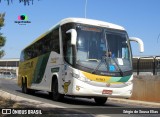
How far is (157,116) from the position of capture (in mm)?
12266

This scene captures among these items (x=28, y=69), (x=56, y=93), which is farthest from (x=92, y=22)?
(x=28, y=69)

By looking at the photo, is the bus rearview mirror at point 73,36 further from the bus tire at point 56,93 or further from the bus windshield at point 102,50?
the bus tire at point 56,93

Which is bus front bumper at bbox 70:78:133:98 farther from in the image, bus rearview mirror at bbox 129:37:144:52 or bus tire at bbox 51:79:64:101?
bus rearview mirror at bbox 129:37:144:52

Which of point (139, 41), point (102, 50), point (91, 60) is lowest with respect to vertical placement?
point (91, 60)

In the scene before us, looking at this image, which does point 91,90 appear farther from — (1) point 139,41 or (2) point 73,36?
(1) point 139,41

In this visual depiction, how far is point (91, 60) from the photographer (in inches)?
640

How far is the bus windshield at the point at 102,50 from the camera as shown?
640 inches

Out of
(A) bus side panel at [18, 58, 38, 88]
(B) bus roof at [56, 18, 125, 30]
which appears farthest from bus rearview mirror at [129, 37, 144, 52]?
(A) bus side panel at [18, 58, 38, 88]

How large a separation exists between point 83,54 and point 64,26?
1889 mm

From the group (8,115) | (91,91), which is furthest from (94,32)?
(8,115)

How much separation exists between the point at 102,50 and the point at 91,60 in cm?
72

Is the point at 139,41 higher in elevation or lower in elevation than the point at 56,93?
higher

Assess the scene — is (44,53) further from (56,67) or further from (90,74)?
(90,74)

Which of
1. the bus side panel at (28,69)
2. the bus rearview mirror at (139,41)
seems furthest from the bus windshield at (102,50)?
the bus side panel at (28,69)
